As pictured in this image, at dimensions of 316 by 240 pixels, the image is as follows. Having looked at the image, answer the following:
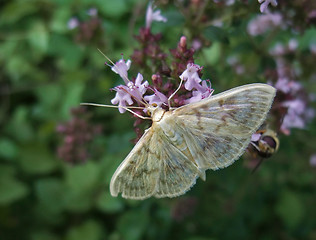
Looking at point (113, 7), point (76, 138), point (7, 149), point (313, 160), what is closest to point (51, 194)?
point (7, 149)

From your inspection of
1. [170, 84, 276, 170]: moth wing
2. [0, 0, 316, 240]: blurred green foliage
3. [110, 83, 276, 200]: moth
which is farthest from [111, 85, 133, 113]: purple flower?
[0, 0, 316, 240]: blurred green foliage

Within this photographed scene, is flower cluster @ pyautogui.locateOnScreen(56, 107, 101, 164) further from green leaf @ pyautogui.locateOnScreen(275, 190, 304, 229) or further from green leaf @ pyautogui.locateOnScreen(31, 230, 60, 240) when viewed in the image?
green leaf @ pyautogui.locateOnScreen(275, 190, 304, 229)

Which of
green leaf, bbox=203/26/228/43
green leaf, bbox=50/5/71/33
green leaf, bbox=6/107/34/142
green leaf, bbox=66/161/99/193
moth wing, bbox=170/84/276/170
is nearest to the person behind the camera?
moth wing, bbox=170/84/276/170

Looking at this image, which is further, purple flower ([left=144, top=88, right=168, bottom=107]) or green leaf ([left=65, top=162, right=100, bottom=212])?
green leaf ([left=65, top=162, right=100, bottom=212])

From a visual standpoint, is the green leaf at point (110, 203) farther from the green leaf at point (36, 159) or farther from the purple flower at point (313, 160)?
the purple flower at point (313, 160)

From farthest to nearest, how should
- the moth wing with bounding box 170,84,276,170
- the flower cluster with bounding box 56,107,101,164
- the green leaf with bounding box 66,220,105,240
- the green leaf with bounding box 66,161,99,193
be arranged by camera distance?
the green leaf with bounding box 66,220,105,240 < the green leaf with bounding box 66,161,99,193 < the flower cluster with bounding box 56,107,101,164 < the moth wing with bounding box 170,84,276,170

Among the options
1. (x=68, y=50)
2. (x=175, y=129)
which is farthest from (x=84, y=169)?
(x=175, y=129)

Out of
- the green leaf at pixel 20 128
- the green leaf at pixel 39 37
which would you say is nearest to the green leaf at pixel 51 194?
the green leaf at pixel 20 128
